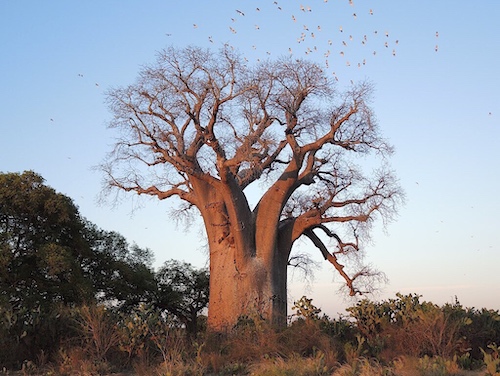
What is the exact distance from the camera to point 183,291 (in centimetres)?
2000

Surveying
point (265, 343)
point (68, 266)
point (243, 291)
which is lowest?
point (265, 343)

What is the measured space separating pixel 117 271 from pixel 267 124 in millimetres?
7188

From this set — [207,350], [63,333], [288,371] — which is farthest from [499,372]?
[63,333]

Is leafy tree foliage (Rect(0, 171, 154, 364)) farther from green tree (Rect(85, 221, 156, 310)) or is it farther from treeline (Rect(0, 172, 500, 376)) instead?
treeline (Rect(0, 172, 500, 376))

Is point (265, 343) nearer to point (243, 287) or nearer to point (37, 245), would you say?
point (243, 287)

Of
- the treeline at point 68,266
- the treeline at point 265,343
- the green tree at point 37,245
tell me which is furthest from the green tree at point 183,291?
the treeline at point 265,343

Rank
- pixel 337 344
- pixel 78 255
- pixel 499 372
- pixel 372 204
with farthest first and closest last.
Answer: pixel 78 255, pixel 372 204, pixel 337 344, pixel 499 372

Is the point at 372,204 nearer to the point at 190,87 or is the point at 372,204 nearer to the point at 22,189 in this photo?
the point at 190,87

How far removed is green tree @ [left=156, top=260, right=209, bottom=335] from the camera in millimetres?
19406

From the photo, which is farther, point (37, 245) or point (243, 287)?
point (37, 245)

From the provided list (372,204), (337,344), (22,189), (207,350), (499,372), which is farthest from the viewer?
(22,189)

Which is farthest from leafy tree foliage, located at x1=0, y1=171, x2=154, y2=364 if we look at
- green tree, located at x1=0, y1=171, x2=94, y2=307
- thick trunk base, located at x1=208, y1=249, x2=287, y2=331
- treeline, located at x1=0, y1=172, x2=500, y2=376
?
treeline, located at x1=0, y1=172, x2=500, y2=376

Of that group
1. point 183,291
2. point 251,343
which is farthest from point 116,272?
point 251,343

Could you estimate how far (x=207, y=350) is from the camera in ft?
31.1
